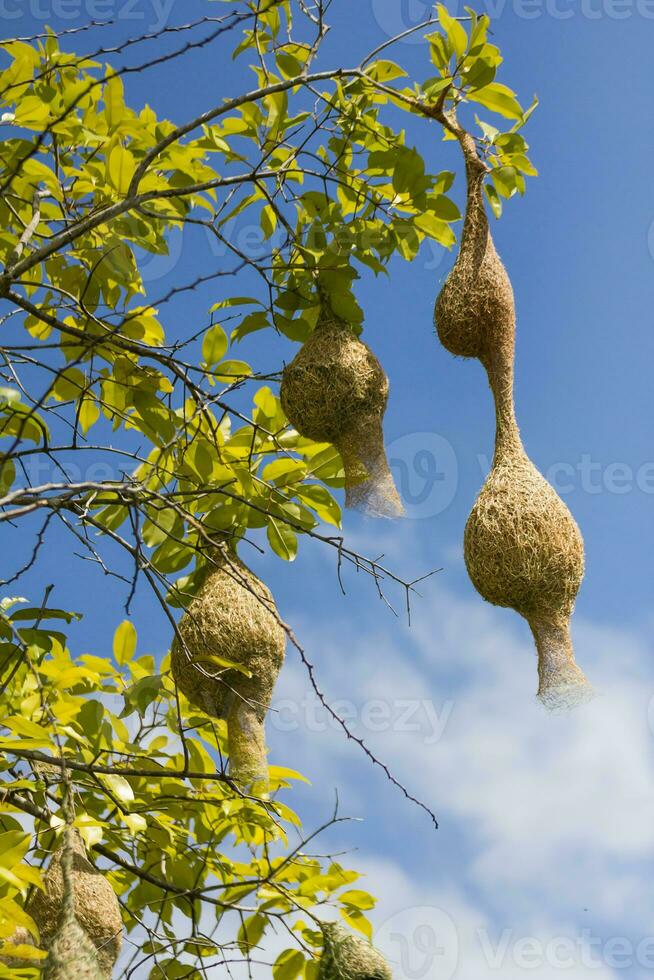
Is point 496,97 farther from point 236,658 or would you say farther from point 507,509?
point 236,658

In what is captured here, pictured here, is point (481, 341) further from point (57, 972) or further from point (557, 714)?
point (57, 972)

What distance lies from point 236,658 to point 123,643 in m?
0.60

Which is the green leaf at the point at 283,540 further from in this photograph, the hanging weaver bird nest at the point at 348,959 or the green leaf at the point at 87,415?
the hanging weaver bird nest at the point at 348,959

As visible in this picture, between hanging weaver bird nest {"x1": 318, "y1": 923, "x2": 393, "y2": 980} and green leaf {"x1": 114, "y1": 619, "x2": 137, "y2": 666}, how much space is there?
91 centimetres

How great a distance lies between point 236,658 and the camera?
2.22 metres

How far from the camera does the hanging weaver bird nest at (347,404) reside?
2.18m

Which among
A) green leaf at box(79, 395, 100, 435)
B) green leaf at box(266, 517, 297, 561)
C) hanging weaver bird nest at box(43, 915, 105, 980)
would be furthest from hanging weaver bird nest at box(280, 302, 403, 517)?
hanging weaver bird nest at box(43, 915, 105, 980)

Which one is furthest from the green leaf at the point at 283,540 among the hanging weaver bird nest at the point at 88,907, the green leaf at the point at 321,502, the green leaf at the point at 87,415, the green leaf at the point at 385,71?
the green leaf at the point at 385,71

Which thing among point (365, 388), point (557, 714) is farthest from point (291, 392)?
point (557, 714)

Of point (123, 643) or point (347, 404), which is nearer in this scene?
point (347, 404)

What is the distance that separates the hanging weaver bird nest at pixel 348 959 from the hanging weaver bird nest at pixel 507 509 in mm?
639

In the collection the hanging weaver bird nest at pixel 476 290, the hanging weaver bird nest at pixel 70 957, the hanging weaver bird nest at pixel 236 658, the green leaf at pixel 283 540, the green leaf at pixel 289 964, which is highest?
the hanging weaver bird nest at pixel 476 290

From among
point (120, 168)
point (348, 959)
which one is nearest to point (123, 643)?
point (348, 959)

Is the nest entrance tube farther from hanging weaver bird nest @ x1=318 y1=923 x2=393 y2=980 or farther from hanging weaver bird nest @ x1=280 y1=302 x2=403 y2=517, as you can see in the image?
hanging weaver bird nest @ x1=318 y1=923 x2=393 y2=980
